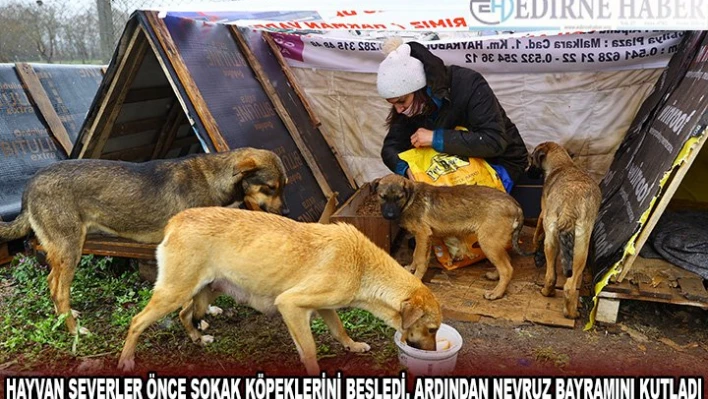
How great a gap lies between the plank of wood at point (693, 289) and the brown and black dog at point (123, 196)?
3.37 m

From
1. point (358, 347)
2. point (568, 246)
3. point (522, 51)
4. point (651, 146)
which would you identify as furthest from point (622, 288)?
point (522, 51)

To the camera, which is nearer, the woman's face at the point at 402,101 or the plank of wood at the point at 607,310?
the plank of wood at the point at 607,310

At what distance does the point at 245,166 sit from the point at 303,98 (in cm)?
322

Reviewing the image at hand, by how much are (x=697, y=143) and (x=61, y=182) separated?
4895 millimetres

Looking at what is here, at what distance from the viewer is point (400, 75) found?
5.77 meters

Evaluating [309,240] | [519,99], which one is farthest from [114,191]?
[519,99]

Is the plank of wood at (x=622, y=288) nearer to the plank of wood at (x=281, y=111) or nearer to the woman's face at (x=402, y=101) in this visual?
the woman's face at (x=402, y=101)

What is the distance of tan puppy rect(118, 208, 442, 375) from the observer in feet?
12.2

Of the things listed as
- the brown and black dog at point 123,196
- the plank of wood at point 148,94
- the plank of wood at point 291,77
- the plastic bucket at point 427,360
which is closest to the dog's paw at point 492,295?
the plastic bucket at point 427,360

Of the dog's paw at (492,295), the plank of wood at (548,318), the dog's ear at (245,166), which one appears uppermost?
the dog's ear at (245,166)

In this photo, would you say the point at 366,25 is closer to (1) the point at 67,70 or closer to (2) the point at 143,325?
(2) the point at 143,325

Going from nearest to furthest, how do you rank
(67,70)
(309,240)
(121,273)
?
(309,240) < (121,273) < (67,70)

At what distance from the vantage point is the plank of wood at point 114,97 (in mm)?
5531

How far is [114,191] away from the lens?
188 inches
